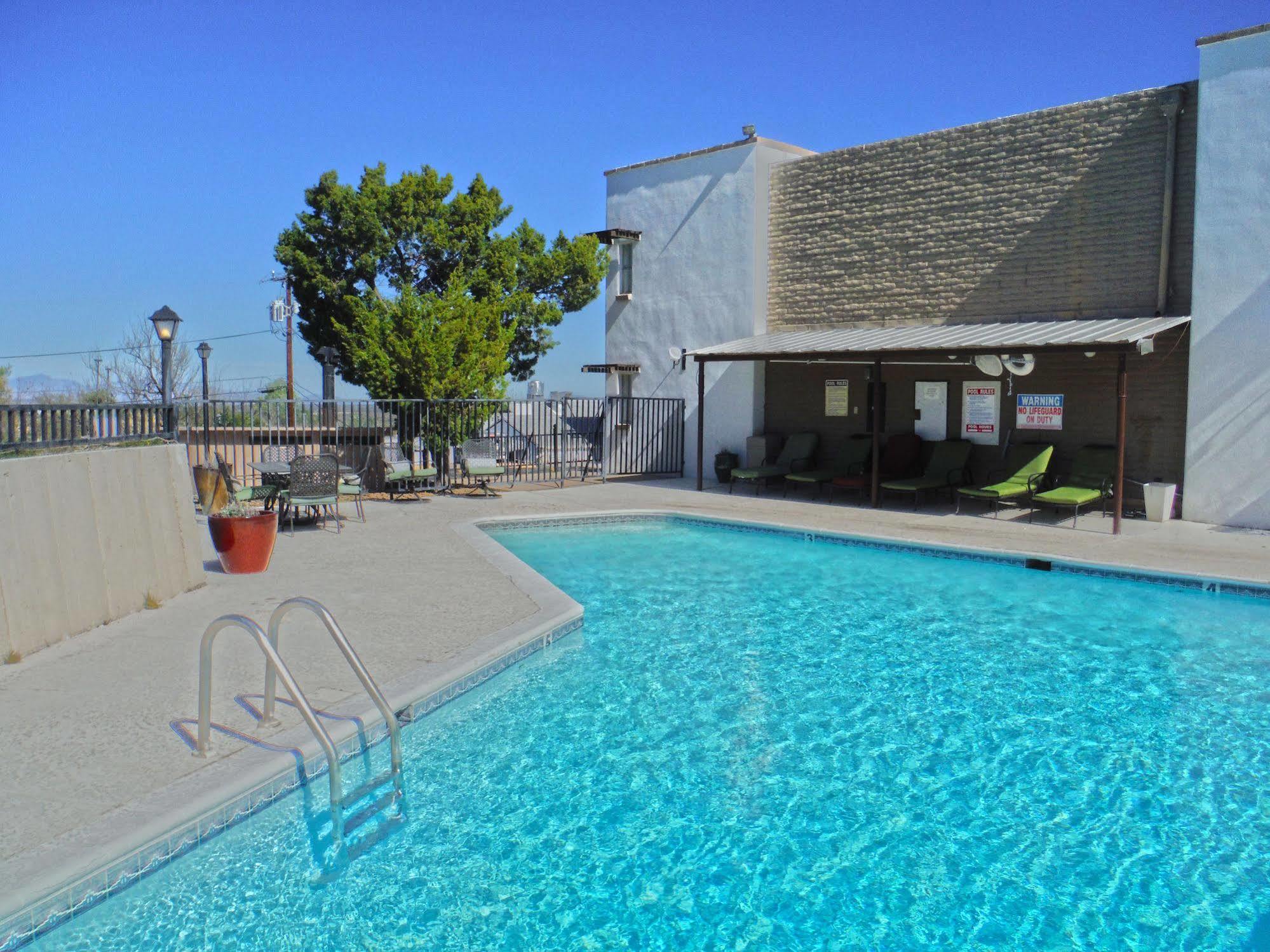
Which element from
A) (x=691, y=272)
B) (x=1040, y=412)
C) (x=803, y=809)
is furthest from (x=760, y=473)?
(x=803, y=809)

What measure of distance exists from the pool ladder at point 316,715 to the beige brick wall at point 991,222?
12.3 meters

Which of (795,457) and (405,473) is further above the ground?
(795,457)

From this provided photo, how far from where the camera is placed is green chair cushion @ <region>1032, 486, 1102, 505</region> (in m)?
12.2

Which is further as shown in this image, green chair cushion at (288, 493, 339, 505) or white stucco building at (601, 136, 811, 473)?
white stucco building at (601, 136, 811, 473)

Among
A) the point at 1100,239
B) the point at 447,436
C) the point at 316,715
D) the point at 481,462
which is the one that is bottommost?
the point at 316,715

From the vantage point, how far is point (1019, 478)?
13344 millimetres

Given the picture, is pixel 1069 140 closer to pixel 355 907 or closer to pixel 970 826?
pixel 970 826

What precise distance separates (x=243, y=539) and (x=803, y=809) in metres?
5.99

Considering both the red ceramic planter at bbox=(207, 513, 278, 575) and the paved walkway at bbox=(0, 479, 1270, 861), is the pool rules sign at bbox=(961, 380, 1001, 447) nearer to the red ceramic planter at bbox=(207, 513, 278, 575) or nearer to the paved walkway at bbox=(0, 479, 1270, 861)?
the paved walkway at bbox=(0, 479, 1270, 861)

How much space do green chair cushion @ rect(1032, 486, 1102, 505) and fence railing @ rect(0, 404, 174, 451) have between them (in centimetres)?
1040

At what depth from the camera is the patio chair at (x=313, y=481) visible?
11.2 meters

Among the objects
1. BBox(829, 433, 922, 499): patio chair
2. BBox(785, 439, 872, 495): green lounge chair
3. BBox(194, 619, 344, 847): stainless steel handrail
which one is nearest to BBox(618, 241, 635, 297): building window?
BBox(785, 439, 872, 495): green lounge chair

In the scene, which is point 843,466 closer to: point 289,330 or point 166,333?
point 166,333

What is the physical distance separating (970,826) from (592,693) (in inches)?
101
